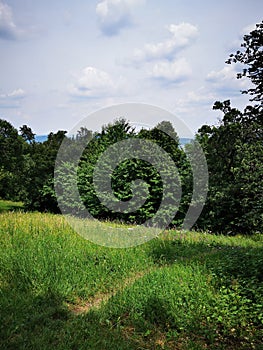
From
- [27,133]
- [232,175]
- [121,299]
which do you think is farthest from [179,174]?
[27,133]

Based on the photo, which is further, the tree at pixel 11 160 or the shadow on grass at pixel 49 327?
Result: the tree at pixel 11 160

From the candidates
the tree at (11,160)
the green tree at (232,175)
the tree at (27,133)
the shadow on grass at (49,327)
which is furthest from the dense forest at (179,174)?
the tree at (27,133)

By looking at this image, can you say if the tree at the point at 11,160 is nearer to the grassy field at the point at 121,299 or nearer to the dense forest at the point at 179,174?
the dense forest at the point at 179,174

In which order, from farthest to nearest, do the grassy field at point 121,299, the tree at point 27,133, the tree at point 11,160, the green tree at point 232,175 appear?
the tree at point 27,133, the tree at point 11,160, the green tree at point 232,175, the grassy field at point 121,299

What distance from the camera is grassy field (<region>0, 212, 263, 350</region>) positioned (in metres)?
4.33

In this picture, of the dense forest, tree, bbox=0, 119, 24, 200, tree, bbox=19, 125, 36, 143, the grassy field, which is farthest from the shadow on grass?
tree, bbox=19, 125, 36, 143

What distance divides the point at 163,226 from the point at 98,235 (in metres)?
6.27

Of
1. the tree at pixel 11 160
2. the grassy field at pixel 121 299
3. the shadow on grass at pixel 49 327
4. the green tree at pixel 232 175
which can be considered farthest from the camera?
the tree at pixel 11 160

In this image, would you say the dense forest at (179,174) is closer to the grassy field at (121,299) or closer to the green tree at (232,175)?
the green tree at (232,175)

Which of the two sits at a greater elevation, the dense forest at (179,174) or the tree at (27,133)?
the tree at (27,133)

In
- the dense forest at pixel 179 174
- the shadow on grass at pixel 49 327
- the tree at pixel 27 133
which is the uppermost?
the tree at pixel 27 133

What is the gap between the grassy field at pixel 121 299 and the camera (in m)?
4.33

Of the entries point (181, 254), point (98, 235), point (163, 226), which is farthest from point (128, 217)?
point (181, 254)

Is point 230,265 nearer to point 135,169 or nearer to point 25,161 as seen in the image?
point 135,169
